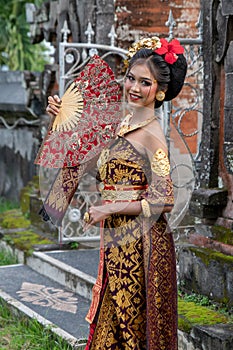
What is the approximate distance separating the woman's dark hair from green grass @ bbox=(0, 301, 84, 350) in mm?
2023

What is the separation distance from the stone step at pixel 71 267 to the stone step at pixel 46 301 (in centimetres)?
5

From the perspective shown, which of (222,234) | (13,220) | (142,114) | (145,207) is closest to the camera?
(145,207)

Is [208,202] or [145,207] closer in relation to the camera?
[145,207]

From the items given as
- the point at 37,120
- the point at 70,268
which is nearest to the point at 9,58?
the point at 37,120

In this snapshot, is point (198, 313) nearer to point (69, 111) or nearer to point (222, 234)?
point (222, 234)

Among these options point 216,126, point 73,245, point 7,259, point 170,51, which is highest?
point 170,51

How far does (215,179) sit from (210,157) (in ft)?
0.49

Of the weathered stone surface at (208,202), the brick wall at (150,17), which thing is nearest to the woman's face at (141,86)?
the weathered stone surface at (208,202)

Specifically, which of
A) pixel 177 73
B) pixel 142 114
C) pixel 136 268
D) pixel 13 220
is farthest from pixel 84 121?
pixel 13 220

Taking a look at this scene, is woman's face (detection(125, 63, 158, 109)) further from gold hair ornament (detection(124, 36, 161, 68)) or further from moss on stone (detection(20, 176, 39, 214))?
moss on stone (detection(20, 176, 39, 214))

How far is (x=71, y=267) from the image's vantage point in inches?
253

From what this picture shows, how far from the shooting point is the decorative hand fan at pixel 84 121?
3.79m

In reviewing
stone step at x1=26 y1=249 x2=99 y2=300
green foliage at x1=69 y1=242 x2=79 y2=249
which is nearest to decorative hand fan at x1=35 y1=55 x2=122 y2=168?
stone step at x1=26 y1=249 x2=99 y2=300

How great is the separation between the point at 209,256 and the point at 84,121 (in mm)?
1388
